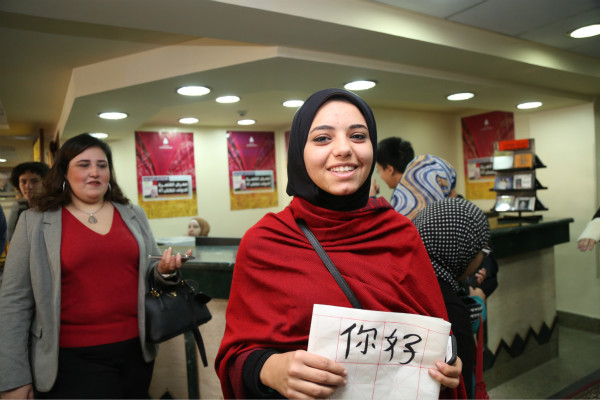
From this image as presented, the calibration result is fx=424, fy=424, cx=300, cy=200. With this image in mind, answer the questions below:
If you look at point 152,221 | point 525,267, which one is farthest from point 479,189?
point 152,221

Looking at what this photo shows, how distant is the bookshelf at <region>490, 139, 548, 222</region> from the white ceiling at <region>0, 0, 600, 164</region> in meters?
0.51

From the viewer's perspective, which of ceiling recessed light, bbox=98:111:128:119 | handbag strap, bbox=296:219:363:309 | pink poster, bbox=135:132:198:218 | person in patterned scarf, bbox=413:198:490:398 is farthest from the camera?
pink poster, bbox=135:132:198:218

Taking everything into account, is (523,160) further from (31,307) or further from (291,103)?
(31,307)

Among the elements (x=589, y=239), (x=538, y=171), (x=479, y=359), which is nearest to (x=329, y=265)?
(x=479, y=359)

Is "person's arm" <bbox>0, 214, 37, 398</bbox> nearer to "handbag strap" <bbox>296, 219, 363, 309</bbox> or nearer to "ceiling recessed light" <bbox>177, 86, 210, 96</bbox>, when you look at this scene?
"handbag strap" <bbox>296, 219, 363, 309</bbox>

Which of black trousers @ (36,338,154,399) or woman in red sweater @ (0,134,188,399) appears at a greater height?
woman in red sweater @ (0,134,188,399)

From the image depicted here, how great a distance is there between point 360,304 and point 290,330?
0.16 metres

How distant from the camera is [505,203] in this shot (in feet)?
13.3

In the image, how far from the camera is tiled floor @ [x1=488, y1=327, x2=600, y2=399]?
10.6ft

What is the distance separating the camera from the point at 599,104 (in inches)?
175

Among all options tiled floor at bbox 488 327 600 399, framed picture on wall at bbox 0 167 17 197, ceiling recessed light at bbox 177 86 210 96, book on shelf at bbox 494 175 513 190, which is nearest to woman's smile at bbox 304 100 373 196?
ceiling recessed light at bbox 177 86 210 96

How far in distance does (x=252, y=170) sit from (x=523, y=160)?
143 inches

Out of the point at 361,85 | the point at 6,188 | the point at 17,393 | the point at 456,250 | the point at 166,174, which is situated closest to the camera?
the point at 456,250

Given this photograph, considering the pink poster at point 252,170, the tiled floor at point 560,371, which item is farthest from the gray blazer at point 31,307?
the pink poster at point 252,170
